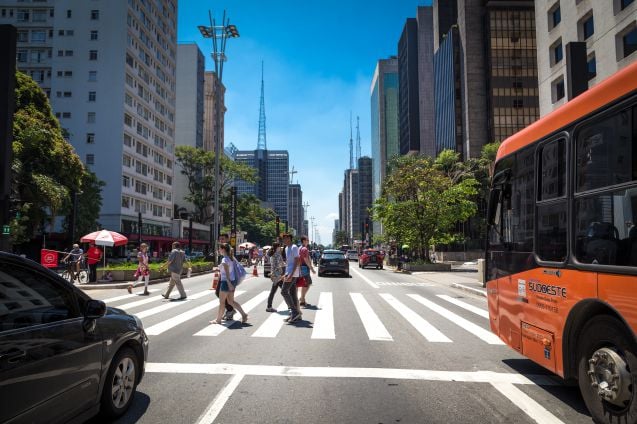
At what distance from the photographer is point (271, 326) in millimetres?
9133

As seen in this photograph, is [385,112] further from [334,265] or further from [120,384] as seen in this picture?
[120,384]

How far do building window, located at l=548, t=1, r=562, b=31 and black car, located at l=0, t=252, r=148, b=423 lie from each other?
38627 mm

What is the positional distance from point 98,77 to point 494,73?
183ft

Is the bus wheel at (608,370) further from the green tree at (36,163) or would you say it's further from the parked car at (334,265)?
the green tree at (36,163)

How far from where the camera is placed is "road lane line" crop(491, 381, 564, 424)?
4199 millimetres

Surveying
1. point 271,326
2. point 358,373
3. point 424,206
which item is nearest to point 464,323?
point 271,326

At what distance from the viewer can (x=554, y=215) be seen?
478 centimetres

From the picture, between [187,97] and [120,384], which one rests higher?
[187,97]

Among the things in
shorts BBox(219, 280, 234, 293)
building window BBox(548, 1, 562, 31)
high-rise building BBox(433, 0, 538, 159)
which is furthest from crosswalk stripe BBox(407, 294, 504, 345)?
high-rise building BBox(433, 0, 538, 159)

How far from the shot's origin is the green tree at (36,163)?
2670 centimetres

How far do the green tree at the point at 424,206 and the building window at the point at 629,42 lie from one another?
1271 cm

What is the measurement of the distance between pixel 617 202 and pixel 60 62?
221 ft

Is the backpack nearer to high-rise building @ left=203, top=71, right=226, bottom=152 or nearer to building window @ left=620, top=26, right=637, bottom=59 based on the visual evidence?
building window @ left=620, top=26, right=637, bottom=59

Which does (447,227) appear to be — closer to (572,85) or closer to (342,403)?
(572,85)
